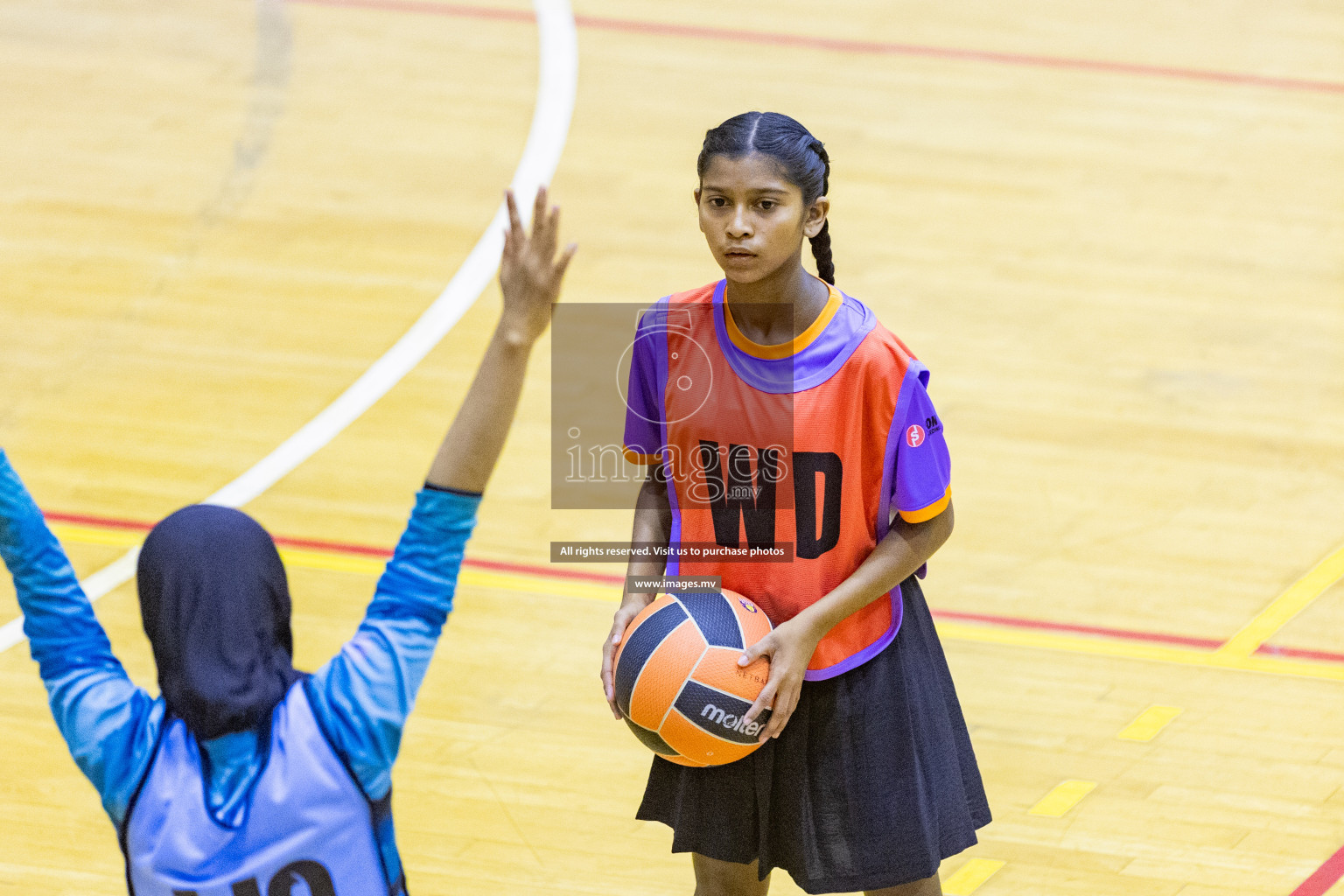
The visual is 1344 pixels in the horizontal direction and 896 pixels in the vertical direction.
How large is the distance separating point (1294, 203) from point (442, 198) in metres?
3.97

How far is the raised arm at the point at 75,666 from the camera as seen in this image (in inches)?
75.5

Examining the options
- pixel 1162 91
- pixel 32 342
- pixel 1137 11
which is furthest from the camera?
pixel 1137 11

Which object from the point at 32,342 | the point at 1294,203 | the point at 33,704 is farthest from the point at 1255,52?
the point at 33,704

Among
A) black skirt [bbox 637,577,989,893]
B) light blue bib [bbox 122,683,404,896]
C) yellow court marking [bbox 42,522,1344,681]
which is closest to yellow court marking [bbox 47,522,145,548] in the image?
yellow court marking [bbox 42,522,1344,681]

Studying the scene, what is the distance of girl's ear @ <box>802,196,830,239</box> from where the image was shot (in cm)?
271

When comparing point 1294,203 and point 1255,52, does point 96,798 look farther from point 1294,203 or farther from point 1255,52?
point 1255,52

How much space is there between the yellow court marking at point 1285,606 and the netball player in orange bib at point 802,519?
212 centimetres

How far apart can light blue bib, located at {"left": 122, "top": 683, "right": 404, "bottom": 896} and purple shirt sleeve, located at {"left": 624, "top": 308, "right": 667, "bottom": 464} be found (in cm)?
105

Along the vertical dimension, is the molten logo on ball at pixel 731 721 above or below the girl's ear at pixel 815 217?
below

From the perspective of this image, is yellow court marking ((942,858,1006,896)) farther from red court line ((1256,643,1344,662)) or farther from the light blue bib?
the light blue bib

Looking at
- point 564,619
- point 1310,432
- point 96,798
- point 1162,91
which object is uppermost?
point 1162,91

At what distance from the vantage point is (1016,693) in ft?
14.7

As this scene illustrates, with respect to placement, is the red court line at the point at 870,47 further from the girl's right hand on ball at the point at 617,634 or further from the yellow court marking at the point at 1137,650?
the girl's right hand on ball at the point at 617,634

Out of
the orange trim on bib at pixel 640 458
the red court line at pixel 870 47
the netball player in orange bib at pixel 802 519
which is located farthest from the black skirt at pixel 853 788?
the red court line at pixel 870 47
